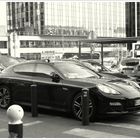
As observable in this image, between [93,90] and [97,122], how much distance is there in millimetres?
710

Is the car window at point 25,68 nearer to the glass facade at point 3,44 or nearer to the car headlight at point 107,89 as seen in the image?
the car headlight at point 107,89

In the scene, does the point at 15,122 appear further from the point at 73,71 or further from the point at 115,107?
the point at 73,71

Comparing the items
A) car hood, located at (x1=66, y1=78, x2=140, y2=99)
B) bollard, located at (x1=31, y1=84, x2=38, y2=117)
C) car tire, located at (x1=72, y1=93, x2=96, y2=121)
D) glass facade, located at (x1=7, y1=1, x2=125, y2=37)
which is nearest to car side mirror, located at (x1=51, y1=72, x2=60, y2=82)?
car hood, located at (x1=66, y1=78, x2=140, y2=99)

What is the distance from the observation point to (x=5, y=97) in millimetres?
10070

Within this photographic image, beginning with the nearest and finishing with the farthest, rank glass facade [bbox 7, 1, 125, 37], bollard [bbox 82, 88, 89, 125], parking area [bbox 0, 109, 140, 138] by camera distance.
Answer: parking area [bbox 0, 109, 140, 138] < bollard [bbox 82, 88, 89, 125] < glass facade [bbox 7, 1, 125, 37]

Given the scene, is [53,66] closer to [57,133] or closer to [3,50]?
[57,133]

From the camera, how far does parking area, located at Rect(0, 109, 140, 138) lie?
6930 mm

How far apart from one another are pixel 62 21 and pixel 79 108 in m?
89.5

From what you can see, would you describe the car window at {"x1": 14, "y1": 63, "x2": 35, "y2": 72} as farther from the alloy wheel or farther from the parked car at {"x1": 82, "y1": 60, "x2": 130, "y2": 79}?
the parked car at {"x1": 82, "y1": 60, "x2": 130, "y2": 79}

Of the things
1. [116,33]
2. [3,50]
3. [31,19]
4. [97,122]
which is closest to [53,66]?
[97,122]

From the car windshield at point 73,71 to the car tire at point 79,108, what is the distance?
2.59ft

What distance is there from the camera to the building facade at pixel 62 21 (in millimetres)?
90500

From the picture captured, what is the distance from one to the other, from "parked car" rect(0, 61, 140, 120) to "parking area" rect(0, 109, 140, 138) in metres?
0.27

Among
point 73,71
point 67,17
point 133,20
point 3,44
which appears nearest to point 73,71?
point 73,71
